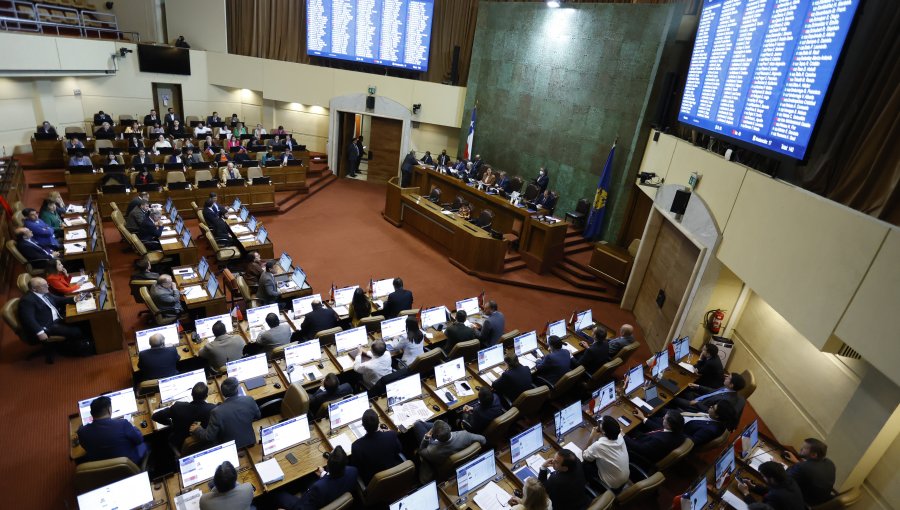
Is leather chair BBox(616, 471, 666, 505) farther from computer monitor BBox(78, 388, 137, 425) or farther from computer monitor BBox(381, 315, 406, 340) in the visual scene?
computer monitor BBox(78, 388, 137, 425)

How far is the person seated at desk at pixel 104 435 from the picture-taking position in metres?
4.38

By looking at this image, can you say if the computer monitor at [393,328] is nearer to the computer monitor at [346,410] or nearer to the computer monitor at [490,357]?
the computer monitor at [490,357]

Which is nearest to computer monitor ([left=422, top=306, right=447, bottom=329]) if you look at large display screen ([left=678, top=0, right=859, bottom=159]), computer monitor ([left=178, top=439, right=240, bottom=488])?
computer monitor ([left=178, top=439, right=240, bottom=488])

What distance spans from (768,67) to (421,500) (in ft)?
22.1

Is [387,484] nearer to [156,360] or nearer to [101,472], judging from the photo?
[101,472]

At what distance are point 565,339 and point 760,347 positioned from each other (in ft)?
10.3

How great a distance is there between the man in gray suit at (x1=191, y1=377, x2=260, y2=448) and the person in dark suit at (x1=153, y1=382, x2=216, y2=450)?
0.10 metres

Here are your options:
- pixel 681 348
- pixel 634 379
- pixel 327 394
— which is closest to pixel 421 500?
pixel 327 394

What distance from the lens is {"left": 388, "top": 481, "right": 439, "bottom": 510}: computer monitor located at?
162 inches

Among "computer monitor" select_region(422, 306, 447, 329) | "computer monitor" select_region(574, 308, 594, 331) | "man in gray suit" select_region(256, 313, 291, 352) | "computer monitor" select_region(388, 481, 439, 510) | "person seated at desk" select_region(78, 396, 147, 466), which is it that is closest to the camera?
"computer monitor" select_region(388, 481, 439, 510)

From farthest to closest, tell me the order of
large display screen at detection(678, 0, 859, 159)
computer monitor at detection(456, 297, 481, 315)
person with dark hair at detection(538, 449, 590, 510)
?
computer monitor at detection(456, 297, 481, 315) < large display screen at detection(678, 0, 859, 159) < person with dark hair at detection(538, 449, 590, 510)

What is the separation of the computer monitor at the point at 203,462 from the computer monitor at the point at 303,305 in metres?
2.95

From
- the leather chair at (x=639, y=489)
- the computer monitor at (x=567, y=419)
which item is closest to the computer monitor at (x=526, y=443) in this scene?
the computer monitor at (x=567, y=419)

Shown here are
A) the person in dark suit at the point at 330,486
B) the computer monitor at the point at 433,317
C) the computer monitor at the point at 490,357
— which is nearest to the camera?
the person in dark suit at the point at 330,486
